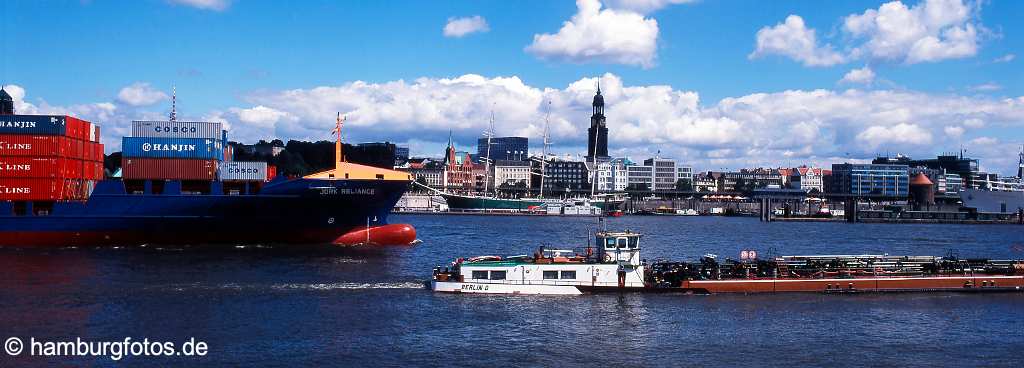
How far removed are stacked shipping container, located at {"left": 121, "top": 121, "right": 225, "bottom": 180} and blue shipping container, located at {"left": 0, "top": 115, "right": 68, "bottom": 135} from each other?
14.8ft

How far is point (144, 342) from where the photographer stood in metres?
33.5

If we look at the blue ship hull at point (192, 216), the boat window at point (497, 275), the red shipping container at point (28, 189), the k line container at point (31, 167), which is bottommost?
the boat window at point (497, 275)

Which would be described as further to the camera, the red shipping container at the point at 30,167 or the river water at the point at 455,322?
the red shipping container at the point at 30,167

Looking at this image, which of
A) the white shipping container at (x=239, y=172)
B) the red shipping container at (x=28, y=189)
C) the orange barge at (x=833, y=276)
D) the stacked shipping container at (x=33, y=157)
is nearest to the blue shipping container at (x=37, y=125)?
the stacked shipping container at (x=33, y=157)

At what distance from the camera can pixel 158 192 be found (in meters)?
70.0

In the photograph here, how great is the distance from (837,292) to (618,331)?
659 inches

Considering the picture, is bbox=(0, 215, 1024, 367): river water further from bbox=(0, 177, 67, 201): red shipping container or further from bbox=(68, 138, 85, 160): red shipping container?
bbox=(68, 138, 85, 160): red shipping container

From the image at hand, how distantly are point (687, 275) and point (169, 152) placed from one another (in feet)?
140

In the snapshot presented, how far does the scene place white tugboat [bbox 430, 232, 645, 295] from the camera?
4519 cm

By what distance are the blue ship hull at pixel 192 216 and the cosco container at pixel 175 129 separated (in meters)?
3.93

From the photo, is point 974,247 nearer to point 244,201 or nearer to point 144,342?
point 244,201

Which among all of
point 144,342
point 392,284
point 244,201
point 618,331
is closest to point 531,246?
point 244,201

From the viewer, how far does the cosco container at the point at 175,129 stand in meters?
69.6

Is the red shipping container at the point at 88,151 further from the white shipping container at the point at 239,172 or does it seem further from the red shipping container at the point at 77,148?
the white shipping container at the point at 239,172
